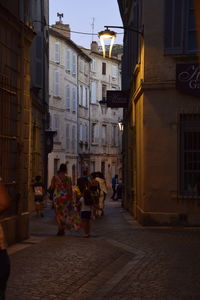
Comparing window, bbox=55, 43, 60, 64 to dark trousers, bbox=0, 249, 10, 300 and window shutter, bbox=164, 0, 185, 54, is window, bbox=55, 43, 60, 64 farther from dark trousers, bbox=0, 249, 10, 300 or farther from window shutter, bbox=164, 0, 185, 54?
dark trousers, bbox=0, 249, 10, 300

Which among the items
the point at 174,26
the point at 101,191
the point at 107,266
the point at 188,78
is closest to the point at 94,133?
the point at 101,191

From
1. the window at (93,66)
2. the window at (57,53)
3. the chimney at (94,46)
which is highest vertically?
the chimney at (94,46)

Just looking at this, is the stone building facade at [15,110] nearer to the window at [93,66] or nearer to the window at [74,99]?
the window at [74,99]

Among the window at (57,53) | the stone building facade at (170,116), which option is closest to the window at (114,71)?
the window at (57,53)

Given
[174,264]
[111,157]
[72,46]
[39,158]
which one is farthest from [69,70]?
[174,264]

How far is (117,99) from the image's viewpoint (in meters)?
23.6

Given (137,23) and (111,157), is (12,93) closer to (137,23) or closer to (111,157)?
(137,23)

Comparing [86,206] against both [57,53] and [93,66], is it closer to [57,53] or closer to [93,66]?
[57,53]

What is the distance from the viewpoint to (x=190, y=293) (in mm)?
8484

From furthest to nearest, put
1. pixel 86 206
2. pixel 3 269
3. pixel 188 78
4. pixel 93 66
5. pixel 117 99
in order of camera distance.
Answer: pixel 93 66, pixel 117 99, pixel 188 78, pixel 86 206, pixel 3 269

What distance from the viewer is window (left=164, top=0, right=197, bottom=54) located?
1855 cm

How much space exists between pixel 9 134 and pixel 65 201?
9.43 feet

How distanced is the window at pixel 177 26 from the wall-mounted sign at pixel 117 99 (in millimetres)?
4695

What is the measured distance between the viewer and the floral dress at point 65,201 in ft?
53.2
